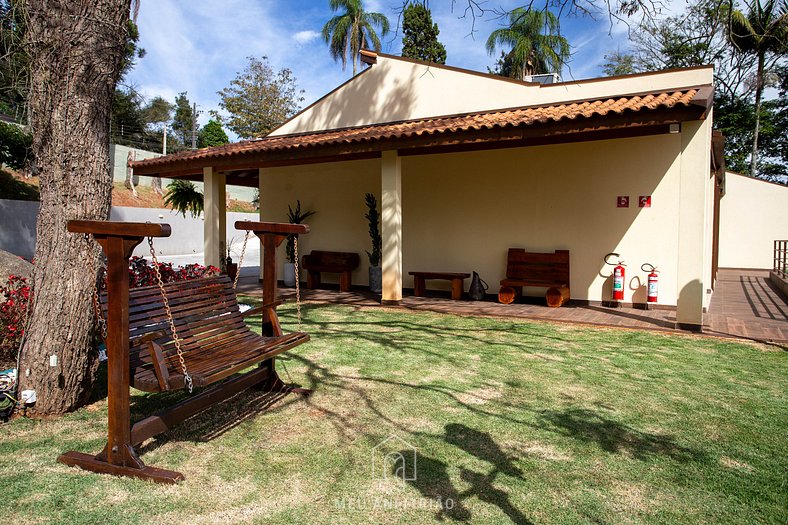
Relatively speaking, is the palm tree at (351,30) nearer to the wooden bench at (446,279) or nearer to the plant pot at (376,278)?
the plant pot at (376,278)

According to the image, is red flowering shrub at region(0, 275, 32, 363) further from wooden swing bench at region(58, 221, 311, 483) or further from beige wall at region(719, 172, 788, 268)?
beige wall at region(719, 172, 788, 268)

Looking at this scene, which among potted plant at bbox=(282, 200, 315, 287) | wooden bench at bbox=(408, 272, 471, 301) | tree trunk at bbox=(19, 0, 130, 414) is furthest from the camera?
potted plant at bbox=(282, 200, 315, 287)

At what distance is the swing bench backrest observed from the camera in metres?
3.05

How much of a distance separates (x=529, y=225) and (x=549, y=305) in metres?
1.63

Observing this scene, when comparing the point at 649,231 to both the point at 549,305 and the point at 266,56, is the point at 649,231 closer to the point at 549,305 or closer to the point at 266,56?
the point at 549,305

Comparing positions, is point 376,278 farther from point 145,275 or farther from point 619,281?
point 145,275

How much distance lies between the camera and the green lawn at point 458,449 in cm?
261

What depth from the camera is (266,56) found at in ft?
107

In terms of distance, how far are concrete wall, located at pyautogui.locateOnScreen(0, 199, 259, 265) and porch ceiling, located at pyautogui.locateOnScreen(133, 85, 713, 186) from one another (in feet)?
29.8

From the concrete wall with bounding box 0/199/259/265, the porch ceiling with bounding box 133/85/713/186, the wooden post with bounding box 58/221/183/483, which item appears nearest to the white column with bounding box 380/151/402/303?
the porch ceiling with bounding box 133/85/713/186

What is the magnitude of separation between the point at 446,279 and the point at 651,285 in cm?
370

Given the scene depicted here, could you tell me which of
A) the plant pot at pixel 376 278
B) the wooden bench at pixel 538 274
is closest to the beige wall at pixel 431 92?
the wooden bench at pixel 538 274
